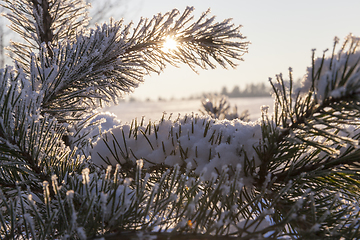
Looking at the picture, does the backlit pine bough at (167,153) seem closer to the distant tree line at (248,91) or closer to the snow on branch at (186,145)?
the snow on branch at (186,145)

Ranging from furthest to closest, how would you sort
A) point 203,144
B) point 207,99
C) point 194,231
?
1. point 207,99
2. point 203,144
3. point 194,231

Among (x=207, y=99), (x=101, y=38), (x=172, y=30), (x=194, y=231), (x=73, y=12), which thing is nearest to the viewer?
(x=194, y=231)

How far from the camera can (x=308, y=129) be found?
662mm

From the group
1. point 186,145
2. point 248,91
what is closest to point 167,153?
point 186,145

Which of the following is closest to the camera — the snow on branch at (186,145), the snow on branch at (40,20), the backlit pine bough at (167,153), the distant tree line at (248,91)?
the backlit pine bough at (167,153)

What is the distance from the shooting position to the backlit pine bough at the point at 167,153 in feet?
2.15

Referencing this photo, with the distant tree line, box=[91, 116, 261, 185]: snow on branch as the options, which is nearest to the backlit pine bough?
box=[91, 116, 261, 185]: snow on branch

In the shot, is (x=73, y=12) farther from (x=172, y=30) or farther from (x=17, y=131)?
(x=17, y=131)

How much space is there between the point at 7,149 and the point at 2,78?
0.70 feet

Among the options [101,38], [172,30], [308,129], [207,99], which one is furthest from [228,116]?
[308,129]

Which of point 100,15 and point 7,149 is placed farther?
point 100,15

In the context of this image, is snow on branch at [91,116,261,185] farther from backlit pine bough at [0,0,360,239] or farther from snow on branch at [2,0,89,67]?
snow on branch at [2,0,89,67]

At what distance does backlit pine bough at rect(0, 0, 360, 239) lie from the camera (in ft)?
2.15

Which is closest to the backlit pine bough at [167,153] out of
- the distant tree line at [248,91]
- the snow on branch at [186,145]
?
the snow on branch at [186,145]
